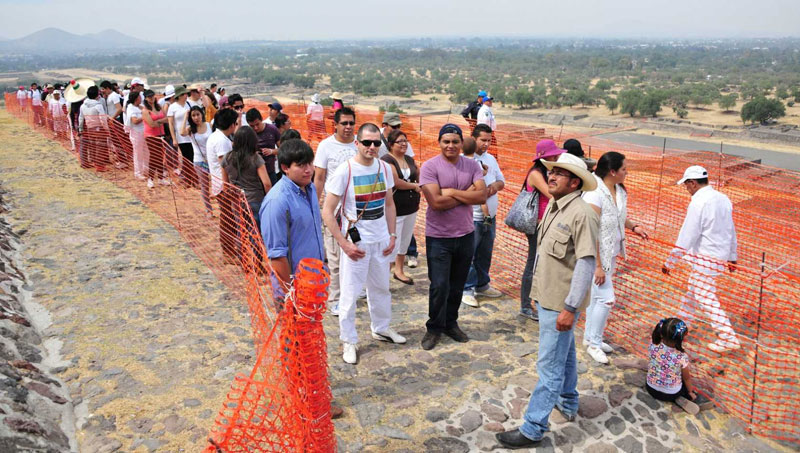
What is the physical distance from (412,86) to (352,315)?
60.5 metres

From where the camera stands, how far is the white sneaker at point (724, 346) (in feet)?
15.4

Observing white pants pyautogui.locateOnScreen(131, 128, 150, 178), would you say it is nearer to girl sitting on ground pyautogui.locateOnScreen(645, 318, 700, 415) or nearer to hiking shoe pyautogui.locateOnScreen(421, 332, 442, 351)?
hiking shoe pyautogui.locateOnScreen(421, 332, 442, 351)

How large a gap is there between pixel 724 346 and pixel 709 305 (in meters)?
0.37

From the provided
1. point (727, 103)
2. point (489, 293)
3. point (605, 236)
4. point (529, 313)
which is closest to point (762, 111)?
point (727, 103)

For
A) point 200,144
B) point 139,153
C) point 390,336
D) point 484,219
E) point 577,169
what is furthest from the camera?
point 139,153

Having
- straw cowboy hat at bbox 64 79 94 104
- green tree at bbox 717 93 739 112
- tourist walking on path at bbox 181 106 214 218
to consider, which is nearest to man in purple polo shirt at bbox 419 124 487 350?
tourist walking on path at bbox 181 106 214 218

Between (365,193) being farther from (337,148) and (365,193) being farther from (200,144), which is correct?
(200,144)

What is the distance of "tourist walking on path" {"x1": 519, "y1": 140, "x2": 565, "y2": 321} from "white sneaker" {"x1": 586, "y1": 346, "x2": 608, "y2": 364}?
68 centimetres

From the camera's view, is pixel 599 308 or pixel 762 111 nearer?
pixel 599 308

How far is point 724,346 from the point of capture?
A: 472 centimetres

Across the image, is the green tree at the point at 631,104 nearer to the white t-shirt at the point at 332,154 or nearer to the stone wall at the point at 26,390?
the white t-shirt at the point at 332,154

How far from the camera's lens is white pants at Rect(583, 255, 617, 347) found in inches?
171

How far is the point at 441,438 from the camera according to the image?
3.61 meters

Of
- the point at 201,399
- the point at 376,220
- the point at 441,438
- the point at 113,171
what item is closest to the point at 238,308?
the point at 201,399
